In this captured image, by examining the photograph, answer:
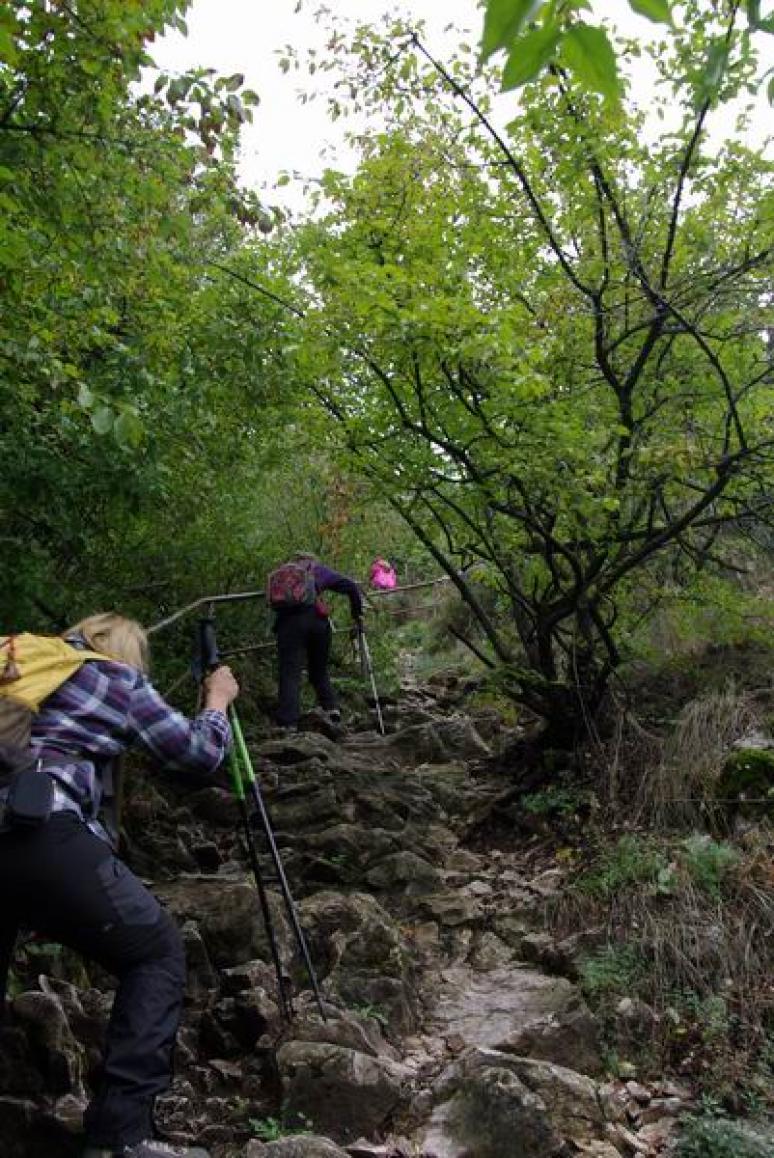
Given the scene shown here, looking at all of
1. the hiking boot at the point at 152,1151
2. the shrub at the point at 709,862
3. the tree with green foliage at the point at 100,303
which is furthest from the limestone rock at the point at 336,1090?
the tree with green foliage at the point at 100,303

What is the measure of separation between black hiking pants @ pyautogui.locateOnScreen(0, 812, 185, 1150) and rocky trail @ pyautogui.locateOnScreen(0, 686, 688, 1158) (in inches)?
23.0

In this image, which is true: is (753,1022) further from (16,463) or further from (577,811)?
(16,463)

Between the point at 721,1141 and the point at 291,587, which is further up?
the point at 291,587

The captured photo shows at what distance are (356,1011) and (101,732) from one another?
7.19 ft

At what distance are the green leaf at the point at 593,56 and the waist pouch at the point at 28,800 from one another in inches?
93.0

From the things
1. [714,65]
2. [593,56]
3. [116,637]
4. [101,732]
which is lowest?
[101,732]

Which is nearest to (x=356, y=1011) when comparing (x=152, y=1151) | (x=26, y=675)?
(x=152, y=1151)

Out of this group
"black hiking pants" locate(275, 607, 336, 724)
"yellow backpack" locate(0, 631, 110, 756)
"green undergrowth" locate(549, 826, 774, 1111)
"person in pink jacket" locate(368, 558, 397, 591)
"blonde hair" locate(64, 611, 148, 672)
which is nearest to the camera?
"yellow backpack" locate(0, 631, 110, 756)

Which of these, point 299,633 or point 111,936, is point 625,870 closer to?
point 111,936

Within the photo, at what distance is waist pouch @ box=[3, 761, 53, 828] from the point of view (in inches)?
106

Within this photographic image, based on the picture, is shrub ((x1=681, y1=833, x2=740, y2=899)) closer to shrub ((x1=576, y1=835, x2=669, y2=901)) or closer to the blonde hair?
shrub ((x1=576, y1=835, x2=669, y2=901))

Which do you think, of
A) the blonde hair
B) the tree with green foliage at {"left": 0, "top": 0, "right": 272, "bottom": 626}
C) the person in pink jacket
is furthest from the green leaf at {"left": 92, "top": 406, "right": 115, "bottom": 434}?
the person in pink jacket

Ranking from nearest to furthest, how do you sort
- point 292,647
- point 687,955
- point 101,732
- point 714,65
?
1. point 714,65
2. point 101,732
3. point 687,955
4. point 292,647

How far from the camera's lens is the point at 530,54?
1529mm
